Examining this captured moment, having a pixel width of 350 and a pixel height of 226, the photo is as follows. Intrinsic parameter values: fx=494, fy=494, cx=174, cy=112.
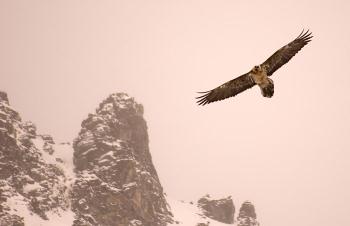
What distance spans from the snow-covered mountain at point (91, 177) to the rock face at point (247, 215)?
1.01ft

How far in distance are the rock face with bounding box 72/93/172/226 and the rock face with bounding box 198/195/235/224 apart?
11.6 m

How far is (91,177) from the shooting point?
74.2 meters

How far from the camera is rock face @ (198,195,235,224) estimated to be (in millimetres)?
92062

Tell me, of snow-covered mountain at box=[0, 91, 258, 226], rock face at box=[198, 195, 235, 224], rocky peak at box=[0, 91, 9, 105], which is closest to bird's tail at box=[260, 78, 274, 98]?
snow-covered mountain at box=[0, 91, 258, 226]

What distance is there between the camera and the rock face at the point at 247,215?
91.6 meters

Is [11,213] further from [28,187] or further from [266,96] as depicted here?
[266,96]

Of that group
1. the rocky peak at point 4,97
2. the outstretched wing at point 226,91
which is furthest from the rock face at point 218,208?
the outstretched wing at point 226,91

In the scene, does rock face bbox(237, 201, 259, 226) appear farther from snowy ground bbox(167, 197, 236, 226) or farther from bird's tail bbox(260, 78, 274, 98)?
bird's tail bbox(260, 78, 274, 98)

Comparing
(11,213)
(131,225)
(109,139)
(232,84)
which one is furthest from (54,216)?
(232,84)

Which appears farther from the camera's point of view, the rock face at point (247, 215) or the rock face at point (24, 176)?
the rock face at point (247, 215)

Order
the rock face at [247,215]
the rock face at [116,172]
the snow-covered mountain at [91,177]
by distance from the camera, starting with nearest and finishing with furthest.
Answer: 1. the snow-covered mountain at [91,177]
2. the rock face at [116,172]
3. the rock face at [247,215]

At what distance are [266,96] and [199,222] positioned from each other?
63555 mm

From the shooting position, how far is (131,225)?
2825 inches

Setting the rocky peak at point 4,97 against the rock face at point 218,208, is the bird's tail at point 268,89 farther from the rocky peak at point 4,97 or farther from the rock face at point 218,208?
the rock face at point 218,208
